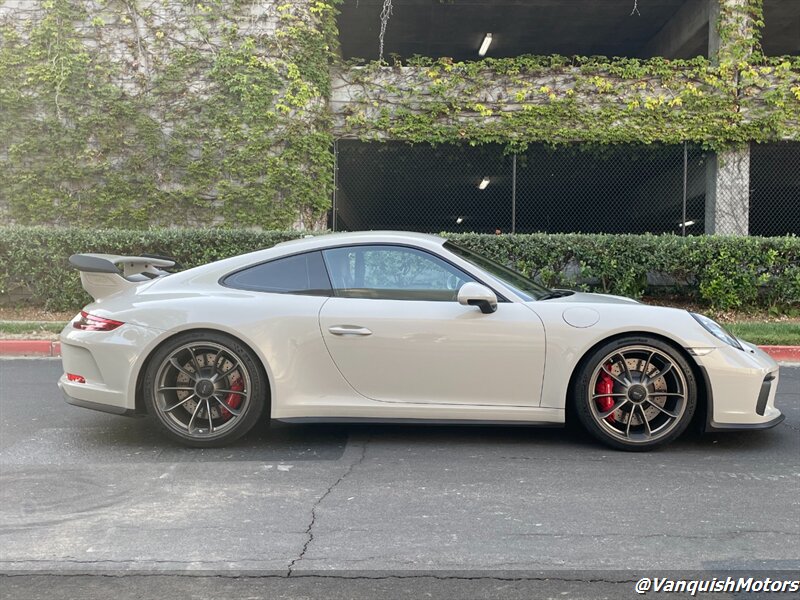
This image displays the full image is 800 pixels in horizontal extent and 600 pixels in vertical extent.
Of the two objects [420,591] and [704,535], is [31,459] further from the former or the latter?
[704,535]

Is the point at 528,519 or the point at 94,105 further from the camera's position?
the point at 94,105

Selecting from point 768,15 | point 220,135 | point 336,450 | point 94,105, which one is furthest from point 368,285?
point 768,15

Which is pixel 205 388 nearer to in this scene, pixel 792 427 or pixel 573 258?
pixel 792 427

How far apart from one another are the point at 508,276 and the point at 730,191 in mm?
10103

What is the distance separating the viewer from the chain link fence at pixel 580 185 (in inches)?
508

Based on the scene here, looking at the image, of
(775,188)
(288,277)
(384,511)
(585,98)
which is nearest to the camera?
(384,511)

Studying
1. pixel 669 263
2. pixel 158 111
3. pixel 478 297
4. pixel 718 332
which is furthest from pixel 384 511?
pixel 158 111

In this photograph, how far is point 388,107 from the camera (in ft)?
41.6

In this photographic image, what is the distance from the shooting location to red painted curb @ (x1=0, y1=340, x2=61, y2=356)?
26.7 ft

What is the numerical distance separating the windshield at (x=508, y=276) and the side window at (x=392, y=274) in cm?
22

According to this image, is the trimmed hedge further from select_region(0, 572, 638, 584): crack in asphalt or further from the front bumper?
select_region(0, 572, 638, 584): crack in asphalt

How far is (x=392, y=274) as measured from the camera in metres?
4.30

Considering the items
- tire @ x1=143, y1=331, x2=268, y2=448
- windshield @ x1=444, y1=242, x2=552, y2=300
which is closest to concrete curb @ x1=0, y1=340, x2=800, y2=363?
tire @ x1=143, y1=331, x2=268, y2=448

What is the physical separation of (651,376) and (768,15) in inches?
638
